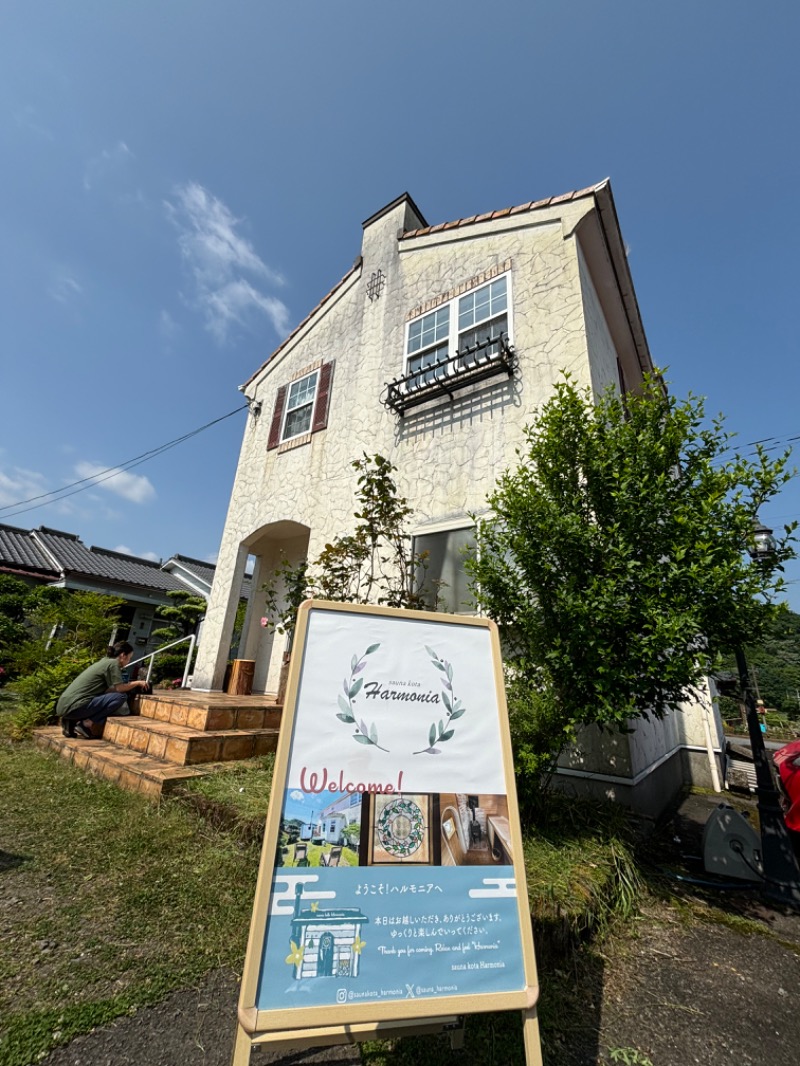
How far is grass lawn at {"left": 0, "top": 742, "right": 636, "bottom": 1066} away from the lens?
6.21 ft

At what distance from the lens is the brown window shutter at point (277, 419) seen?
9.18m

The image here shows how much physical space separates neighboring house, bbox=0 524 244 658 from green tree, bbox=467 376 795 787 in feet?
41.9

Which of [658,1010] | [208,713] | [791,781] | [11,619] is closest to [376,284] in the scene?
[208,713]

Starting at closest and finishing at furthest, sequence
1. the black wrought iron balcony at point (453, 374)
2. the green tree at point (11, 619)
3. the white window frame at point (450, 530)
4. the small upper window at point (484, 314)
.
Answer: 1. the white window frame at point (450, 530)
2. the black wrought iron balcony at point (453, 374)
3. the small upper window at point (484, 314)
4. the green tree at point (11, 619)

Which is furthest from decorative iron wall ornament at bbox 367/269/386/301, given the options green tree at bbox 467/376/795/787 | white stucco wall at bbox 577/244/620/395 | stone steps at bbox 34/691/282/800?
stone steps at bbox 34/691/282/800

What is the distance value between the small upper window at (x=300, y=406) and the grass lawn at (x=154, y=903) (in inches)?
261

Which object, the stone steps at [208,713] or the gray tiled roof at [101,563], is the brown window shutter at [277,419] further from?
the gray tiled roof at [101,563]

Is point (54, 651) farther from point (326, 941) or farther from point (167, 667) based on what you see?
point (326, 941)

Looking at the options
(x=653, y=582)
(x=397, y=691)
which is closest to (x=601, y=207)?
(x=653, y=582)

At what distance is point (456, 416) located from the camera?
6391 mm

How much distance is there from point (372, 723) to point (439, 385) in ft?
18.2

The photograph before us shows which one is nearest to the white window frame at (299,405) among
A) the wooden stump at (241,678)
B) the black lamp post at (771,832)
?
the wooden stump at (241,678)

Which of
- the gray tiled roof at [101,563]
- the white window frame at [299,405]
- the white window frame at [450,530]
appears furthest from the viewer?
the gray tiled roof at [101,563]

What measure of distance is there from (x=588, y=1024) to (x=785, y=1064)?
85 cm
